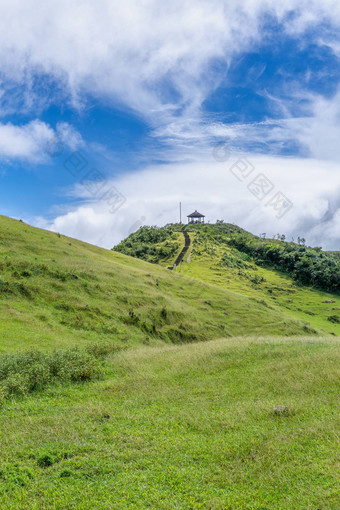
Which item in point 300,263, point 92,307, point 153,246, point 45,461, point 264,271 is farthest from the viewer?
point 153,246

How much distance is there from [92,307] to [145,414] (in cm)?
1959

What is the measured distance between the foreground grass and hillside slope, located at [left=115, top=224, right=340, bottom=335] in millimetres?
60114

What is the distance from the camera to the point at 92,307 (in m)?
31.9

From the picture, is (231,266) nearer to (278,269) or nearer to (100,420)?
(278,269)

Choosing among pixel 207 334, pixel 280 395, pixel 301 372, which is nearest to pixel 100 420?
pixel 280 395

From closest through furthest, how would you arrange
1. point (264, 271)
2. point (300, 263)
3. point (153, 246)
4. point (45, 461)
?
point (45, 461)
point (300, 263)
point (264, 271)
point (153, 246)

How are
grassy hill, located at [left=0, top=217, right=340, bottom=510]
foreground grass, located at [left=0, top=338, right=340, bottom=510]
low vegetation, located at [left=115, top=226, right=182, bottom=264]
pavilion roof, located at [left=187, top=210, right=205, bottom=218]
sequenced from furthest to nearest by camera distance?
pavilion roof, located at [left=187, top=210, right=205, bottom=218], low vegetation, located at [left=115, top=226, right=182, bottom=264], grassy hill, located at [left=0, top=217, right=340, bottom=510], foreground grass, located at [left=0, top=338, right=340, bottom=510]

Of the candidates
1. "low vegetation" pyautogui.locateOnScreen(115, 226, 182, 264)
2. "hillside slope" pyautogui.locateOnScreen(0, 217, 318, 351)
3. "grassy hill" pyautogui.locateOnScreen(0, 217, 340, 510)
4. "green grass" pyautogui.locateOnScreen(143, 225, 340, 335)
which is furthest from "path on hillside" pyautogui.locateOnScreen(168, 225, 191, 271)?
"grassy hill" pyautogui.locateOnScreen(0, 217, 340, 510)

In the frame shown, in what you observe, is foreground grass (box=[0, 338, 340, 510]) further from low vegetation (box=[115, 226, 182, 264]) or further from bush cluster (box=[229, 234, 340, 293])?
bush cluster (box=[229, 234, 340, 293])

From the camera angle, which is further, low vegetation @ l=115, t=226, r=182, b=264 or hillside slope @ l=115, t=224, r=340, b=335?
low vegetation @ l=115, t=226, r=182, b=264

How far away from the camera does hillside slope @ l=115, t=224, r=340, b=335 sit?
287 feet

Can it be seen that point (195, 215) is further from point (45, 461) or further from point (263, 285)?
point (45, 461)

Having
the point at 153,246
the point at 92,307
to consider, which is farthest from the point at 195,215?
the point at 92,307

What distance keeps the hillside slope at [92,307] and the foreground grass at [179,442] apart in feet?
29.6
